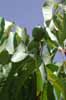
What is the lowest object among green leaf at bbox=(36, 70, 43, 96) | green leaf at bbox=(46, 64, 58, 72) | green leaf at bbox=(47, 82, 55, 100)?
green leaf at bbox=(47, 82, 55, 100)

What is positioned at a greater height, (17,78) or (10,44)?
(10,44)

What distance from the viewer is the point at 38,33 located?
106cm

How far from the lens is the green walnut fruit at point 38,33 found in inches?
41.8

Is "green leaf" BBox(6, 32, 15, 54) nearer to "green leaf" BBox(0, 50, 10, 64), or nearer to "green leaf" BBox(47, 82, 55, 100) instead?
"green leaf" BBox(0, 50, 10, 64)

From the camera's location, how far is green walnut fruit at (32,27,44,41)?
3.49 feet

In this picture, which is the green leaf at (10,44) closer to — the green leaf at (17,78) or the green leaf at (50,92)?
the green leaf at (17,78)

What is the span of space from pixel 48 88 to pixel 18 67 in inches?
4.5

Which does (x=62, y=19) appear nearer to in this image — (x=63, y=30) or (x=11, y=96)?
(x=63, y=30)

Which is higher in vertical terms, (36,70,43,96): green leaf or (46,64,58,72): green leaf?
(46,64,58,72): green leaf

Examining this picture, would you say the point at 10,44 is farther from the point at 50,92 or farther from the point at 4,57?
the point at 50,92

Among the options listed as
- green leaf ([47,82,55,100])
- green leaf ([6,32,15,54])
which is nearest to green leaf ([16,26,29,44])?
green leaf ([6,32,15,54])

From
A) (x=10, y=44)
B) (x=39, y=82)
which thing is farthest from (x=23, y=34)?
(x=39, y=82)

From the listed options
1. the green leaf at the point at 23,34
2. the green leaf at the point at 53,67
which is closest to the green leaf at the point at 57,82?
the green leaf at the point at 53,67

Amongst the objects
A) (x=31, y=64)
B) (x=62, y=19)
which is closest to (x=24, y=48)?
(x=31, y=64)
